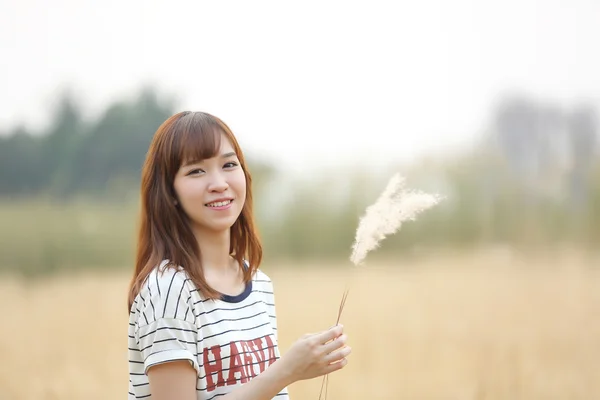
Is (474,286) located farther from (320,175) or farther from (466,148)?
(320,175)

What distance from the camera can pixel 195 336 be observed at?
1070mm

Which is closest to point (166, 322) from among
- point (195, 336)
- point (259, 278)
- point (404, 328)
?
point (195, 336)

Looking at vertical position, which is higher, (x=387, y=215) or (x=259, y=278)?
(x=387, y=215)

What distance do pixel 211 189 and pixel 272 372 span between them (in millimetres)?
313

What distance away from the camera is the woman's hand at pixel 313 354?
103 centimetres

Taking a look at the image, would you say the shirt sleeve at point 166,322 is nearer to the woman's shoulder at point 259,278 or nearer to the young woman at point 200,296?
the young woman at point 200,296

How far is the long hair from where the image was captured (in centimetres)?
113

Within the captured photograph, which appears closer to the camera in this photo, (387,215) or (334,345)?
(334,345)

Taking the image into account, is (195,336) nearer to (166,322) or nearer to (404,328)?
(166,322)

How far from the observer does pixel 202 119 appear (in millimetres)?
1169

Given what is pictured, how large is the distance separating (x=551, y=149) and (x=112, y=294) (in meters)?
1.96

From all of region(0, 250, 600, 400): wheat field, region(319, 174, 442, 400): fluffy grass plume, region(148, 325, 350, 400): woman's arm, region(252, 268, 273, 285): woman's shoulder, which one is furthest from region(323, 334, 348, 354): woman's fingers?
region(0, 250, 600, 400): wheat field

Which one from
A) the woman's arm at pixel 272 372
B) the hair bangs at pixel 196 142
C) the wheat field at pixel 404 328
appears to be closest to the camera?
the woman's arm at pixel 272 372

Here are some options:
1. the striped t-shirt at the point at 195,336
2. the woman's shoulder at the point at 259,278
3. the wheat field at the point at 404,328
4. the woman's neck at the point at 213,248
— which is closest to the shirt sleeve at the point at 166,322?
the striped t-shirt at the point at 195,336
